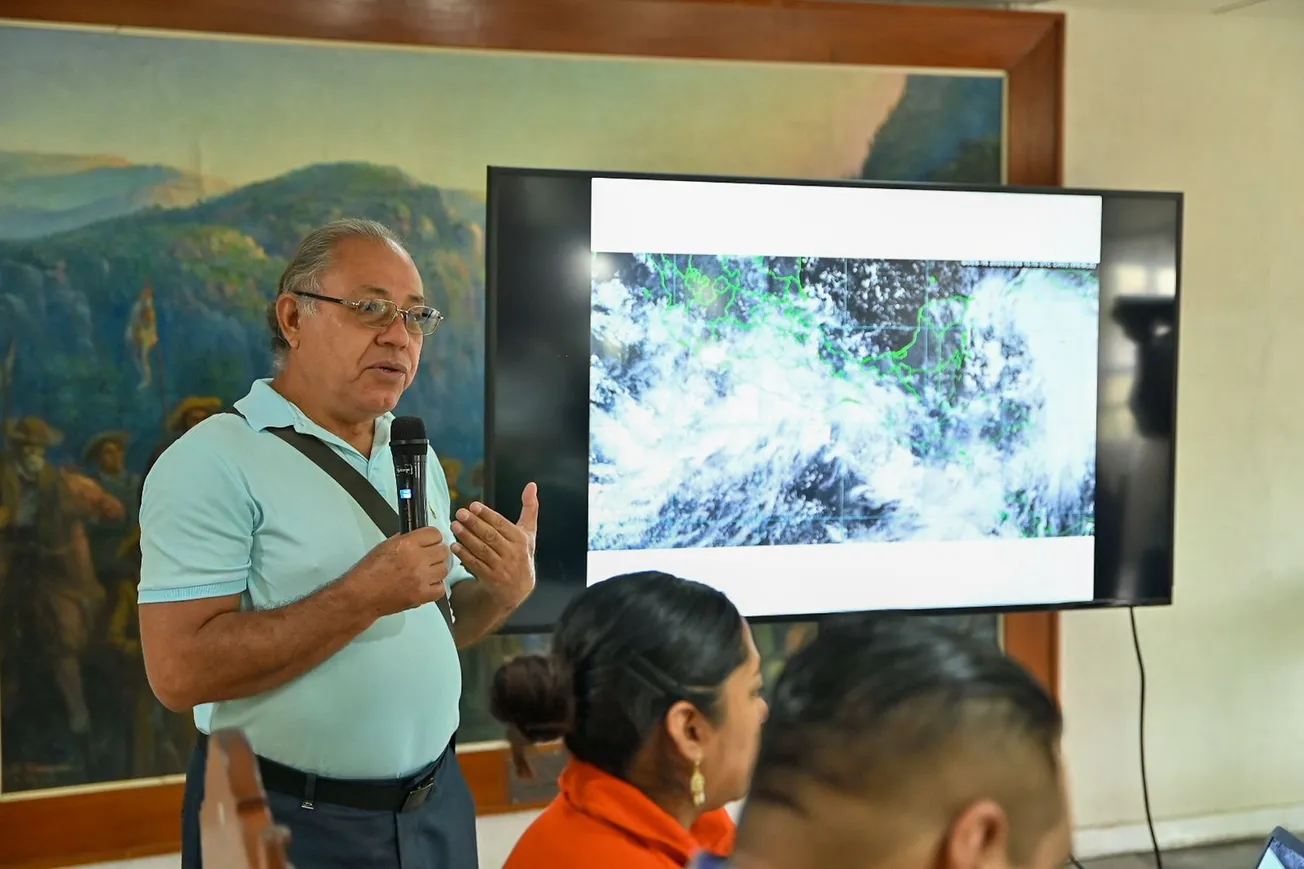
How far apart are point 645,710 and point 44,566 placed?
1897 mm

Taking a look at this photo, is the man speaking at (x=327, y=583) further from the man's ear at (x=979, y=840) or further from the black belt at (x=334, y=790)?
the man's ear at (x=979, y=840)

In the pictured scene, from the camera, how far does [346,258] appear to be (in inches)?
77.2

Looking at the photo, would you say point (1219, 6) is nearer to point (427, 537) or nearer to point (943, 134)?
point (943, 134)

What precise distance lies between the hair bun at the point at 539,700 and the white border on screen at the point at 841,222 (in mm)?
1415

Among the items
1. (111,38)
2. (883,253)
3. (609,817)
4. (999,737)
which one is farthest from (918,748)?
(111,38)

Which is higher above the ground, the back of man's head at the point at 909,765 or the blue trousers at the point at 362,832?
the back of man's head at the point at 909,765

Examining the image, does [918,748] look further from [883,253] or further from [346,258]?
[883,253]

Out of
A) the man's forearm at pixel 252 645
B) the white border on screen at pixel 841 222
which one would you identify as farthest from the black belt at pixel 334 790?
the white border on screen at pixel 841 222

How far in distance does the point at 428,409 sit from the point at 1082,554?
66.0 inches

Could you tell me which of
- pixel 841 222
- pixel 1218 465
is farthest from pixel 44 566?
pixel 1218 465

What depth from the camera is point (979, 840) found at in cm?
71

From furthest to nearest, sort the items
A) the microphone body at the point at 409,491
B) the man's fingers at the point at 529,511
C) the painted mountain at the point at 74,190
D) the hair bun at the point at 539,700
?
the painted mountain at the point at 74,190, the man's fingers at the point at 529,511, the microphone body at the point at 409,491, the hair bun at the point at 539,700

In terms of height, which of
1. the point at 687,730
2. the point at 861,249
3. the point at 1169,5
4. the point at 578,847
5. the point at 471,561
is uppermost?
the point at 1169,5

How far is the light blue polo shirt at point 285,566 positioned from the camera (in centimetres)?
175
